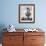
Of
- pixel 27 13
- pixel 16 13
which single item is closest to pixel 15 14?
pixel 16 13

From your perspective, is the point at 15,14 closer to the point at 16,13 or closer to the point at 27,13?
the point at 16,13

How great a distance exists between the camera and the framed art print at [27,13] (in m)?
4.13

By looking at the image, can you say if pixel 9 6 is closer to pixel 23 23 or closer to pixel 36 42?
pixel 23 23

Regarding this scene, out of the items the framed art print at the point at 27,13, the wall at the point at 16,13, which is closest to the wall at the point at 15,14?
the wall at the point at 16,13

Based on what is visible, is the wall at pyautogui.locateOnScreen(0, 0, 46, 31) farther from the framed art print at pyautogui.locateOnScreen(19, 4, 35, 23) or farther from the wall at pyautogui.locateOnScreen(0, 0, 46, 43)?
the framed art print at pyautogui.locateOnScreen(19, 4, 35, 23)

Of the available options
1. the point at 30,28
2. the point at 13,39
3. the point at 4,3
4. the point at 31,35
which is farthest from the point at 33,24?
the point at 4,3

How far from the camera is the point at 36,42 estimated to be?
3.67 metres

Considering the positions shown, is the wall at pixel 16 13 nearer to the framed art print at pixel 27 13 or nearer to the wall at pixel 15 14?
the wall at pixel 15 14

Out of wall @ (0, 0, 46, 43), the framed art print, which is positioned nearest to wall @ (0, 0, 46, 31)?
wall @ (0, 0, 46, 43)

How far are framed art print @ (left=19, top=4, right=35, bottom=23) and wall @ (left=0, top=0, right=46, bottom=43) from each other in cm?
10

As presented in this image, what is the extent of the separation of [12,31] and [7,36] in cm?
21

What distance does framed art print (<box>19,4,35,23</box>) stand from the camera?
4.13 metres

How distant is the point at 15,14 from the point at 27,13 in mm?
405

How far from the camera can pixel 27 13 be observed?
4.17 meters
